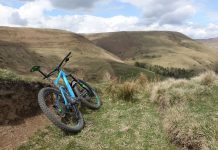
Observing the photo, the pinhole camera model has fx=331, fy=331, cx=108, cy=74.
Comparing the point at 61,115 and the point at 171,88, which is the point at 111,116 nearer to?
the point at 61,115

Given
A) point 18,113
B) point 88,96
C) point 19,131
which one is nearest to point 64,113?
point 19,131

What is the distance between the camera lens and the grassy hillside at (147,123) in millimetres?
7531

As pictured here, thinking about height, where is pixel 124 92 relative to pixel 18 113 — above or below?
above

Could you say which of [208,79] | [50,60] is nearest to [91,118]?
[208,79]

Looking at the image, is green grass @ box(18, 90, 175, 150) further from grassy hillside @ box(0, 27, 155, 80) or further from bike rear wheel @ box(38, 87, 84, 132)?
grassy hillside @ box(0, 27, 155, 80)

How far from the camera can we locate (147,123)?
8930 mm

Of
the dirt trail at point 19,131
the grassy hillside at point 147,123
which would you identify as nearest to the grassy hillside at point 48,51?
the grassy hillside at point 147,123

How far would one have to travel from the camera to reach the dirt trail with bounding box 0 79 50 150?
8188 millimetres

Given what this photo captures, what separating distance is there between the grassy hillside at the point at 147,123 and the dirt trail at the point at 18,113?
454 millimetres

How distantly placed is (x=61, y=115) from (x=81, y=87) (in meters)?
3.08

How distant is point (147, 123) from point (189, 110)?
1313 millimetres

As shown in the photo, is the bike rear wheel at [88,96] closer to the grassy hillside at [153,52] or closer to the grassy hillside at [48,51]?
the grassy hillside at [48,51]

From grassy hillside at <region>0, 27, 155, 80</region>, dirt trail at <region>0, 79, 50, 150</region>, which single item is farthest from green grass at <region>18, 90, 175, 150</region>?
grassy hillside at <region>0, 27, 155, 80</region>

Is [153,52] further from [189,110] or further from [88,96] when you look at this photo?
[189,110]
